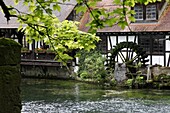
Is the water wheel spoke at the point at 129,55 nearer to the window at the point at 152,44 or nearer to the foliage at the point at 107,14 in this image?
the window at the point at 152,44

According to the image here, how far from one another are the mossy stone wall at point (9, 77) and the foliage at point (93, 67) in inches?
857

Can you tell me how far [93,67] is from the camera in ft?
82.0

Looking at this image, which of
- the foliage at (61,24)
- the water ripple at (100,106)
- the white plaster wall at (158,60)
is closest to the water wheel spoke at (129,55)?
the white plaster wall at (158,60)

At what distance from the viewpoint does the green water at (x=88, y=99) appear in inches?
624

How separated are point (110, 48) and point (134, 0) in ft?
73.7

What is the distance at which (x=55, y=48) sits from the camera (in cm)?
402

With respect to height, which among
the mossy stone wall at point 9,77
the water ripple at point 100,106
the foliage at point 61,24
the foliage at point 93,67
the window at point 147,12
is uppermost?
the window at point 147,12

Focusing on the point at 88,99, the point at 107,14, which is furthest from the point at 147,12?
the point at 107,14

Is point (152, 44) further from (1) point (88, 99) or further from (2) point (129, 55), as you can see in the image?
(1) point (88, 99)

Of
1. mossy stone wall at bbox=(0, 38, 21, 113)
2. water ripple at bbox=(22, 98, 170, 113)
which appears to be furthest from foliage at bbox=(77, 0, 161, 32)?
water ripple at bbox=(22, 98, 170, 113)

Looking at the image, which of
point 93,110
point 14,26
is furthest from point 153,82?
point 14,26

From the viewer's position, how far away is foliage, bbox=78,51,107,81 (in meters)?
24.5

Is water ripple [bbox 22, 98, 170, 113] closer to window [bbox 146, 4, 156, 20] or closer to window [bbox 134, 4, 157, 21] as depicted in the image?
window [bbox 134, 4, 157, 21]

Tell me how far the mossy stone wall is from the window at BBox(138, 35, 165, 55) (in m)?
20.9
